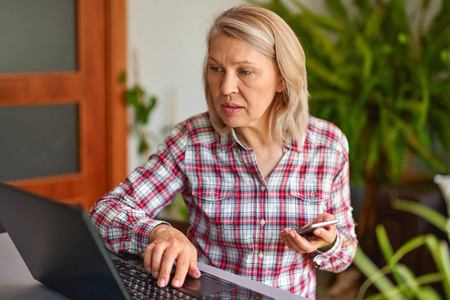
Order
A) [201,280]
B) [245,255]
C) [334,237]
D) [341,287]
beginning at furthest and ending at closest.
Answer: [341,287] < [245,255] < [334,237] < [201,280]

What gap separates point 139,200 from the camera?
146cm

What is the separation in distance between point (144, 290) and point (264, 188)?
0.54 metres

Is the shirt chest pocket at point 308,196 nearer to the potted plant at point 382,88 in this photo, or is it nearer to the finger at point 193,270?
the finger at point 193,270

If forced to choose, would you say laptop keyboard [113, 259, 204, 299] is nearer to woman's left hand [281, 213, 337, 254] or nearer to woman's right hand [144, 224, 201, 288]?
woman's right hand [144, 224, 201, 288]

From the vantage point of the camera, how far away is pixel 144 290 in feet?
3.37

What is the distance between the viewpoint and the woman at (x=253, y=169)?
140cm

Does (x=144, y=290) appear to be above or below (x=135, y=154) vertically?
above

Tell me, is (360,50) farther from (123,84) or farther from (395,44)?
(123,84)

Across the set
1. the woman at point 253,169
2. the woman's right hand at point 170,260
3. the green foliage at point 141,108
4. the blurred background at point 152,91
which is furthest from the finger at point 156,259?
the green foliage at point 141,108

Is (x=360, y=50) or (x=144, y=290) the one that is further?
(x=360, y=50)

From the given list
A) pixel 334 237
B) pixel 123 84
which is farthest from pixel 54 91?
pixel 334 237

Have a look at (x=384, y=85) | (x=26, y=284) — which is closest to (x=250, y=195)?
(x=26, y=284)

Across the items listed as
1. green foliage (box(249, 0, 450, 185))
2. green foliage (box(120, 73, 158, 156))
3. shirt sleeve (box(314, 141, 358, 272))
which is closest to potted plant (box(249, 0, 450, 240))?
green foliage (box(249, 0, 450, 185))

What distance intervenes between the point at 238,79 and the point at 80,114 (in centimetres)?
235
